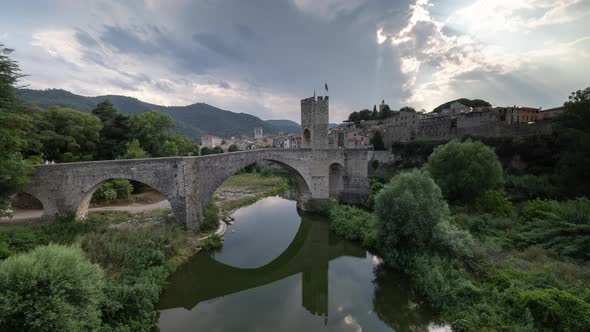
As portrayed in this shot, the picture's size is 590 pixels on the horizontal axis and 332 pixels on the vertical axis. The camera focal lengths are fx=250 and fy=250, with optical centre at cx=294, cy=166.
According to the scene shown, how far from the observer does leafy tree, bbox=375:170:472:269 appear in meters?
9.54

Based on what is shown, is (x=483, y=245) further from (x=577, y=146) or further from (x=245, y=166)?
(x=245, y=166)

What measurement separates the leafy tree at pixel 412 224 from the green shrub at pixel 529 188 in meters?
9.29

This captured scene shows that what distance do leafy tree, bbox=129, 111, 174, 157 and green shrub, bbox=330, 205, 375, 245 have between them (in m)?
17.8

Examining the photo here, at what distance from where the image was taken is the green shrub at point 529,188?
593 inches

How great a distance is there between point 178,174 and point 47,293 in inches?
292

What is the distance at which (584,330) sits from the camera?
17.5 ft

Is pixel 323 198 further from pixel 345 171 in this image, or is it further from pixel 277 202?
pixel 277 202

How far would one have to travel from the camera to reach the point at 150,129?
22922 millimetres

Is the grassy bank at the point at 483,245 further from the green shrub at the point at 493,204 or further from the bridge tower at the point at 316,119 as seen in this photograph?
the bridge tower at the point at 316,119

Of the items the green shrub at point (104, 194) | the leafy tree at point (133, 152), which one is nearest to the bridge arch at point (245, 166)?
the green shrub at point (104, 194)

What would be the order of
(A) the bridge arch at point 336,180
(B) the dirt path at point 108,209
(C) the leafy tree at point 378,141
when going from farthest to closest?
(C) the leafy tree at point 378,141 → (A) the bridge arch at point 336,180 → (B) the dirt path at point 108,209

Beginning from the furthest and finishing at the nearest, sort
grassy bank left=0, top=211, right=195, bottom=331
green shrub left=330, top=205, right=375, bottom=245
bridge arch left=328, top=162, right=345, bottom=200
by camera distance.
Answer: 1. bridge arch left=328, top=162, right=345, bottom=200
2. green shrub left=330, top=205, right=375, bottom=245
3. grassy bank left=0, top=211, right=195, bottom=331

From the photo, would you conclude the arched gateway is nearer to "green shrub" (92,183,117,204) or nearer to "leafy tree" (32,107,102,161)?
"green shrub" (92,183,117,204)

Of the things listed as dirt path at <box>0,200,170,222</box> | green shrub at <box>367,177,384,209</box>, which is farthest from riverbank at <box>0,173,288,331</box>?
green shrub at <box>367,177,384,209</box>
